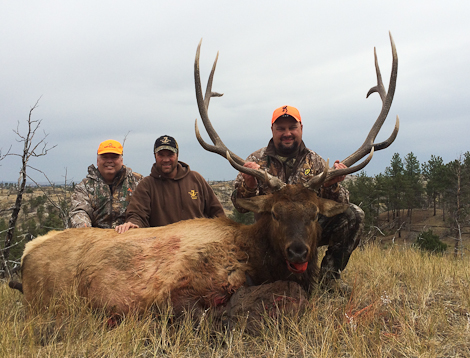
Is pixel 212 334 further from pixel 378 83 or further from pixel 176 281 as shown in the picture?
pixel 378 83

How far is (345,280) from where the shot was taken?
16.7 feet

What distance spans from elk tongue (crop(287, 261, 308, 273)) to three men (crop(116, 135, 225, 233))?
2396 millimetres

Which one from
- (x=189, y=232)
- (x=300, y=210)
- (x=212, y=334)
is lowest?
(x=212, y=334)

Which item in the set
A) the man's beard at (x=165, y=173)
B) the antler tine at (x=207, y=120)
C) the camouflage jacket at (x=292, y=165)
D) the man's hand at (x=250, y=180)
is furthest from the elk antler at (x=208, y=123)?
the man's beard at (x=165, y=173)

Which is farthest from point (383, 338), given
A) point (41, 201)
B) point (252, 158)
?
point (41, 201)

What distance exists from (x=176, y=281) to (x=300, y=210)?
59.3 inches

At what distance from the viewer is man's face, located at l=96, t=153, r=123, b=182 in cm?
645

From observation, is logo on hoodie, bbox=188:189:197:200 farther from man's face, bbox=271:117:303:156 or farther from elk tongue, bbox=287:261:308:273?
elk tongue, bbox=287:261:308:273

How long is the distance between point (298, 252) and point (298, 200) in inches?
27.2

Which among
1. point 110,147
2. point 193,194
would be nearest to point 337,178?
point 193,194

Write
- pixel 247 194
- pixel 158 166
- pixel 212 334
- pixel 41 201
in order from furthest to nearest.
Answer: pixel 41 201 < pixel 158 166 < pixel 247 194 < pixel 212 334

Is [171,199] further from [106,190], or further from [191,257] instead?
[191,257]

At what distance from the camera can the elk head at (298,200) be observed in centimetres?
362

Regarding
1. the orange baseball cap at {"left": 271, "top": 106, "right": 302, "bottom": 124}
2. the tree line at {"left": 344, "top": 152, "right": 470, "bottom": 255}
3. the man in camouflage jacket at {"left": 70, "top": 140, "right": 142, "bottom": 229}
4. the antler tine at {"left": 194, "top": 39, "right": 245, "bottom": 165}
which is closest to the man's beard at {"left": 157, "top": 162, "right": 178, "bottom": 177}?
the man in camouflage jacket at {"left": 70, "top": 140, "right": 142, "bottom": 229}
